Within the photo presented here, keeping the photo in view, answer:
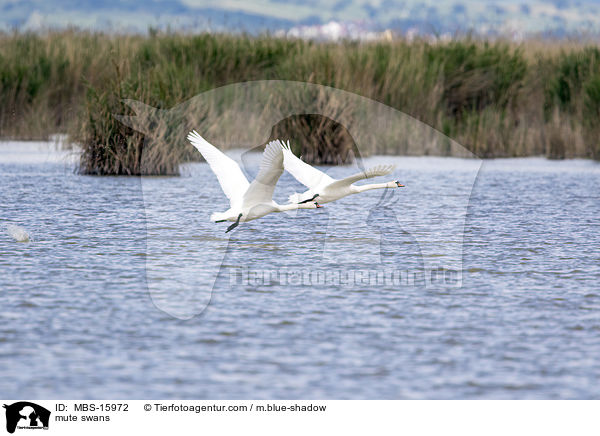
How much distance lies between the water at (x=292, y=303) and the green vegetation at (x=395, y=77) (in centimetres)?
781

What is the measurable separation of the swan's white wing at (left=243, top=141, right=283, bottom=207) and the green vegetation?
1176 cm

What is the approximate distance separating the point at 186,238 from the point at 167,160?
6.59m

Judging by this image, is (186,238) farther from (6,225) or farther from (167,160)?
(167,160)

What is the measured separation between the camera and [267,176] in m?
11.7

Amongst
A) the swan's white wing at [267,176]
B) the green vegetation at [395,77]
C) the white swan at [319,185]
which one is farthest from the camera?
the green vegetation at [395,77]

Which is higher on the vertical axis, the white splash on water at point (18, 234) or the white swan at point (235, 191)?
the white swan at point (235, 191)

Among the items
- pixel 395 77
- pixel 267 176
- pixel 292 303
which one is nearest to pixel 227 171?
pixel 267 176

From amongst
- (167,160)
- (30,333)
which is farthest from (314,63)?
(30,333)

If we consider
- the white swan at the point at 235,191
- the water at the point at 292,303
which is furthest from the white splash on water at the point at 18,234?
the white swan at the point at 235,191

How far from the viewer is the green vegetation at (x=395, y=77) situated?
26516 millimetres
